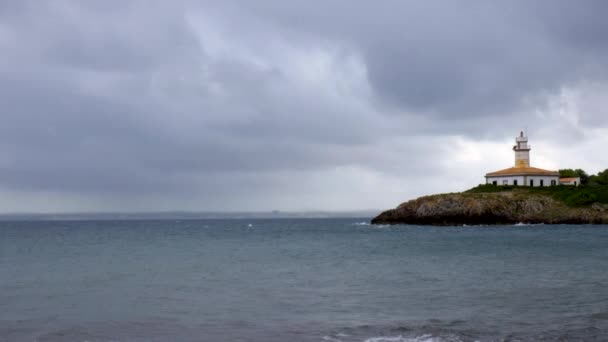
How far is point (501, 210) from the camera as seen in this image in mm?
84938

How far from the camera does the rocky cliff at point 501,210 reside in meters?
82.1

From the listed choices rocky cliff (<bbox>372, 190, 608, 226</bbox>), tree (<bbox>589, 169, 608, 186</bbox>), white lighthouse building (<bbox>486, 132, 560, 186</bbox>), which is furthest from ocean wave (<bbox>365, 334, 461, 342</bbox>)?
tree (<bbox>589, 169, 608, 186</bbox>)

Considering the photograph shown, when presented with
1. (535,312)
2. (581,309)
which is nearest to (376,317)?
(535,312)

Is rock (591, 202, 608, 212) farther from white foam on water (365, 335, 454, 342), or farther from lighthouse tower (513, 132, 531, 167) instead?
white foam on water (365, 335, 454, 342)

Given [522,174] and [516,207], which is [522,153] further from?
[516,207]

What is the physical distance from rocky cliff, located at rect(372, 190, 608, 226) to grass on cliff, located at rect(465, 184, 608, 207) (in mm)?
1107

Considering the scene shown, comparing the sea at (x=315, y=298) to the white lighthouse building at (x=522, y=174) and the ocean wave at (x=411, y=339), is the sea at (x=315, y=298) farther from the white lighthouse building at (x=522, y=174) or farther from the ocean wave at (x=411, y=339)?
the white lighthouse building at (x=522, y=174)

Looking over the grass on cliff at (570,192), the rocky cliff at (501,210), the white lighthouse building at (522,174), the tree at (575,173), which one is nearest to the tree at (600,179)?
the tree at (575,173)

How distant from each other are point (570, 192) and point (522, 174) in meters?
12.0

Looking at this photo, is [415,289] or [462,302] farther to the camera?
[415,289]

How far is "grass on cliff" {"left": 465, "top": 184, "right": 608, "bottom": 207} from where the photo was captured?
83.7 metres

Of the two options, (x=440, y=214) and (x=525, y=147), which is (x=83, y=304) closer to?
(x=440, y=214)

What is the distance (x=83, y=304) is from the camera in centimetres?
2225

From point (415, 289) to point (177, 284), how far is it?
10.6 meters
